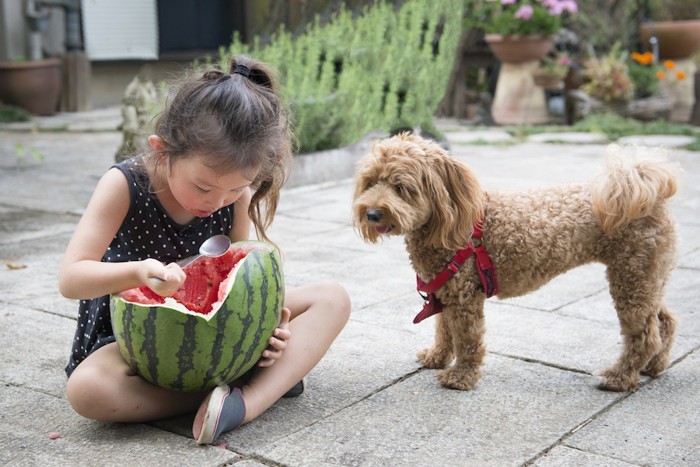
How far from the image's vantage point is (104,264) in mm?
2590

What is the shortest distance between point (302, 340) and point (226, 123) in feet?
2.69

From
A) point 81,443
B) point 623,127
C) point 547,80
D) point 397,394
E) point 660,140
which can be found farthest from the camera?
point 547,80

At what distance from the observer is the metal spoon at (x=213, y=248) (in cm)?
288

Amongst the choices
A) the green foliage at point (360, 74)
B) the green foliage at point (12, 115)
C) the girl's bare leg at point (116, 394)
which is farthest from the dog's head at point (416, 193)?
the green foliage at point (12, 115)

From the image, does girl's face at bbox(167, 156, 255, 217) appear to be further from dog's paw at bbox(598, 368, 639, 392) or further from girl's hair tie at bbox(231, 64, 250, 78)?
dog's paw at bbox(598, 368, 639, 392)

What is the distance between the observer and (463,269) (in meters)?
3.11

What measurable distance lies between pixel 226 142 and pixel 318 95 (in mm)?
5214

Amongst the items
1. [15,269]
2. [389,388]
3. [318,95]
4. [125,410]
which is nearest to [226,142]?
[125,410]

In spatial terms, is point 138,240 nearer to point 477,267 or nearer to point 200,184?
point 200,184

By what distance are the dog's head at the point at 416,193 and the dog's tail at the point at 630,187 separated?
45 cm

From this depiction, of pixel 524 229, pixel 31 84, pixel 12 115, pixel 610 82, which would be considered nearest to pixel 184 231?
pixel 524 229

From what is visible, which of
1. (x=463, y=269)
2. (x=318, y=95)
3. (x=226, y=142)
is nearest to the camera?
(x=226, y=142)

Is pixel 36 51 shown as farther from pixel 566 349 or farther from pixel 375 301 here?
pixel 566 349

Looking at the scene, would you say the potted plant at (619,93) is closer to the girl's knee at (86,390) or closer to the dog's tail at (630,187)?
the dog's tail at (630,187)
